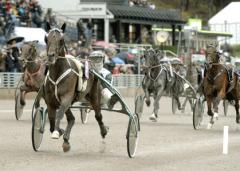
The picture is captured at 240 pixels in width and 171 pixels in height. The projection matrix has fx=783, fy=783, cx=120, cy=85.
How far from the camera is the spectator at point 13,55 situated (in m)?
28.7

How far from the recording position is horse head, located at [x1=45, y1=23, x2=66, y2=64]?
12219 mm

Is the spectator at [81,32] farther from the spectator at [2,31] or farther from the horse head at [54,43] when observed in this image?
the horse head at [54,43]

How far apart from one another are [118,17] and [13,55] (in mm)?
16324

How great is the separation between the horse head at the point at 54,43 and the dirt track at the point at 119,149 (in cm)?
159

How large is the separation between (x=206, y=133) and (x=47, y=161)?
6.96 m

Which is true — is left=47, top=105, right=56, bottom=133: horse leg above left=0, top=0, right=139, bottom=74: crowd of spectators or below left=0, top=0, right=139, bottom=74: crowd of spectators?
below

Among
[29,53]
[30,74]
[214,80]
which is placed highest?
[29,53]

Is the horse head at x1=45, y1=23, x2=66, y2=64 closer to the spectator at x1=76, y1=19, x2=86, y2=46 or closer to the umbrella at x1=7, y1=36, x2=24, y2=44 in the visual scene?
the umbrella at x1=7, y1=36, x2=24, y2=44

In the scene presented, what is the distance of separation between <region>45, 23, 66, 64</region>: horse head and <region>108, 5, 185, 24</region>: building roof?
3218cm

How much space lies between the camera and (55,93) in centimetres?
1246

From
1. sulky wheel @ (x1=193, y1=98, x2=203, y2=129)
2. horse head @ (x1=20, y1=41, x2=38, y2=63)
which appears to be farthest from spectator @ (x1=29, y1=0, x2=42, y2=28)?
sulky wheel @ (x1=193, y1=98, x2=203, y2=129)

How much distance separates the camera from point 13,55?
29.6 m

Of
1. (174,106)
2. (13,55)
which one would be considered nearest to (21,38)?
(13,55)

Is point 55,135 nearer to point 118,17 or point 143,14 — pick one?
point 118,17
